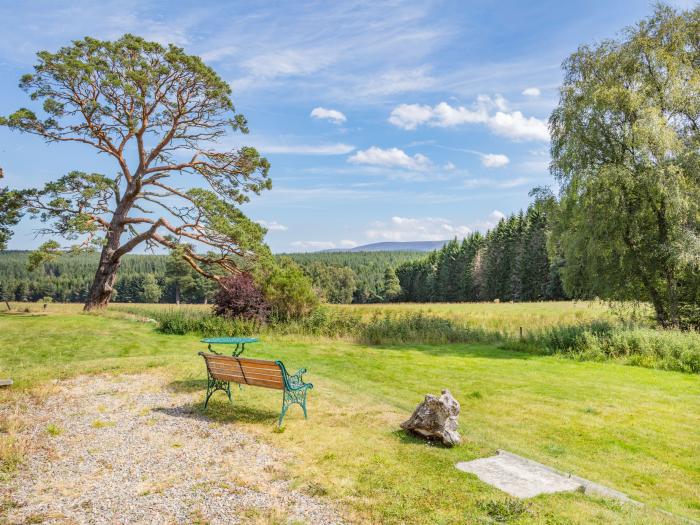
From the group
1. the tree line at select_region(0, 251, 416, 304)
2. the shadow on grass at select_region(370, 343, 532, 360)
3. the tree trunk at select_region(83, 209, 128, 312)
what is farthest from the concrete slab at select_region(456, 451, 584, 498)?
the tree line at select_region(0, 251, 416, 304)

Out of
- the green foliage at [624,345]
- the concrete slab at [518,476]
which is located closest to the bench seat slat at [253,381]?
the concrete slab at [518,476]

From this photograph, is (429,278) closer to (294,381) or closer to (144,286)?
(144,286)

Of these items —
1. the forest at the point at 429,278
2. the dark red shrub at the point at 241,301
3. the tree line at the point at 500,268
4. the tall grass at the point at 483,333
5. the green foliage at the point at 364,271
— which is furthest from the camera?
the green foliage at the point at 364,271

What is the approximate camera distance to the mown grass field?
4.51 meters

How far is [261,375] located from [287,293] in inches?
559

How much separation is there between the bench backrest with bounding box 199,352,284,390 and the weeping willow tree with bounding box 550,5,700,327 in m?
15.7

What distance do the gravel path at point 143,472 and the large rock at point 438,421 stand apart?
1909 mm

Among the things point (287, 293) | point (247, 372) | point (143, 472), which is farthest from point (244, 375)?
point (287, 293)

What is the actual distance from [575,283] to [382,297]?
77665 millimetres

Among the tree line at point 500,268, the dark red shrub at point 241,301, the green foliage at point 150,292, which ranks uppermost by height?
the tree line at point 500,268

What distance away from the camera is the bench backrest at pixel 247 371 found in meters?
6.90

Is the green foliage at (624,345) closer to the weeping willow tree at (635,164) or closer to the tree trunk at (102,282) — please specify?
the weeping willow tree at (635,164)

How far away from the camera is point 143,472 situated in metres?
5.11

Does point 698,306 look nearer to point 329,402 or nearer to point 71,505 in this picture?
point 329,402
